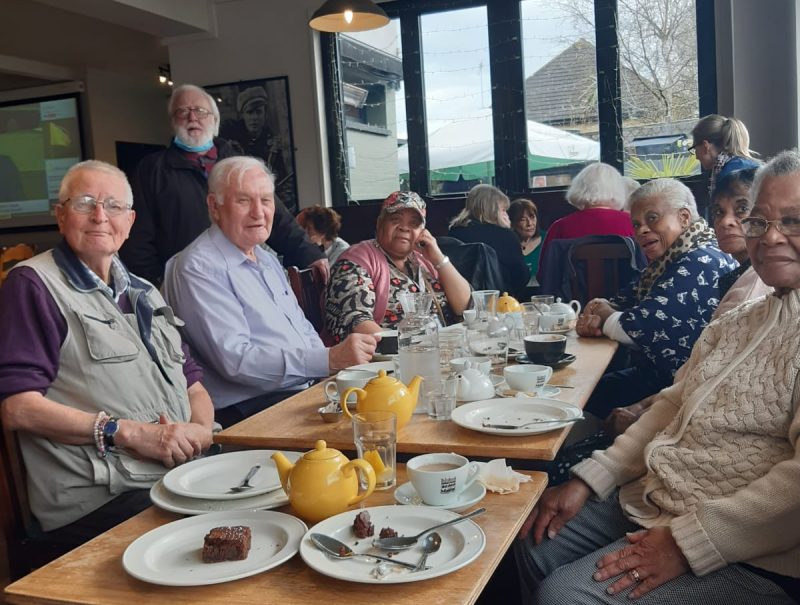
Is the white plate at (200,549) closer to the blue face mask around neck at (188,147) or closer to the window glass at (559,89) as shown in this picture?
the blue face mask around neck at (188,147)

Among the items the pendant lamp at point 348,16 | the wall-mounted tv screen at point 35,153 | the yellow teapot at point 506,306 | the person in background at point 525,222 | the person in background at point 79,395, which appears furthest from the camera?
the wall-mounted tv screen at point 35,153

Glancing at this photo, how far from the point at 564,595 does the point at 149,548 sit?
761mm

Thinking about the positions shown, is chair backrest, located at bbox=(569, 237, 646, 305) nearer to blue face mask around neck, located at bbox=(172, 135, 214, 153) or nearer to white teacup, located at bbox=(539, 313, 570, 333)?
white teacup, located at bbox=(539, 313, 570, 333)

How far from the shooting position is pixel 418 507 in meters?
1.22

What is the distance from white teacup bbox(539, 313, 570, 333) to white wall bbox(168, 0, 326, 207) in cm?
401

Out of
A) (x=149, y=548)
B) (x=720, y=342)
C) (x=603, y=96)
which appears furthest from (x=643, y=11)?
(x=149, y=548)

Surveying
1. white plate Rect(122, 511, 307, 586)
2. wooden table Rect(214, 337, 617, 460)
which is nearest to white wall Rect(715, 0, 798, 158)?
wooden table Rect(214, 337, 617, 460)


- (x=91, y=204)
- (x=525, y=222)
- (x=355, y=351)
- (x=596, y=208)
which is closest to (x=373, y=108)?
(x=525, y=222)

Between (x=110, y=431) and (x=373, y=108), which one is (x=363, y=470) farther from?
(x=373, y=108)

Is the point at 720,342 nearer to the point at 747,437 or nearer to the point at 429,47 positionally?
the point at 747,437

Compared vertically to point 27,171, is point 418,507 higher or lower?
lower

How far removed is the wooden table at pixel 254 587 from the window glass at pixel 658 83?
16.6 feet

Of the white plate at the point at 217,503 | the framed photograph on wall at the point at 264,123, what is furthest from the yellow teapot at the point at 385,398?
the framed photograph on wall at the point at 264,123

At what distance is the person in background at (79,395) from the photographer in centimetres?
175
